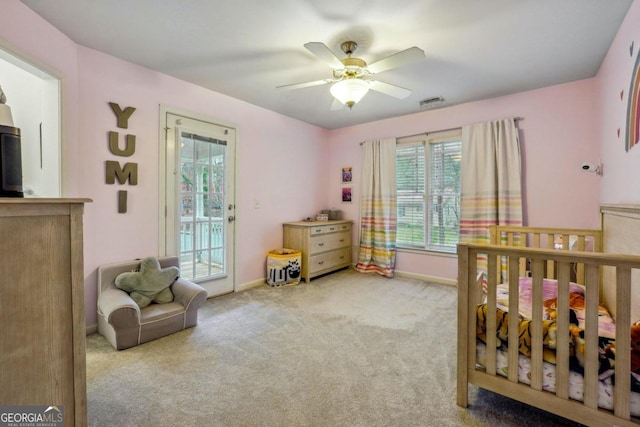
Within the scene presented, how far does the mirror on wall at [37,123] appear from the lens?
213cm

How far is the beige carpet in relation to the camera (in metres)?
1.44

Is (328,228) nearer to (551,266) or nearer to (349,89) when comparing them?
(349,89)

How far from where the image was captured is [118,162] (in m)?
2.51

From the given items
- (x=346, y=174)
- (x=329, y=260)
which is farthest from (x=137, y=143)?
(x=346, y=174)

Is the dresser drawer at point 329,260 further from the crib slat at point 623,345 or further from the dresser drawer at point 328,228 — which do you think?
the crib slat at point 623,345

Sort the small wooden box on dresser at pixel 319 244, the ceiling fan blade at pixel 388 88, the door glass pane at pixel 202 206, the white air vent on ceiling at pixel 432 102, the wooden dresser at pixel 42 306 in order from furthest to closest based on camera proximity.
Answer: the small wooden box on dresser at pixel 319 244 → the white air vent on ceiling at pixel 432 102 → the door glass pane at pixel 202 206 → the ceiling fan blade at pixel 388 88 → the wooden dresser at pixel 42 306

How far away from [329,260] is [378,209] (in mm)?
1052

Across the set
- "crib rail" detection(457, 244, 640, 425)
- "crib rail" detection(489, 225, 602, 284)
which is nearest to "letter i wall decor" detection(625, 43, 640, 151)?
"crib rail" detection(489, 225, 602, 284)

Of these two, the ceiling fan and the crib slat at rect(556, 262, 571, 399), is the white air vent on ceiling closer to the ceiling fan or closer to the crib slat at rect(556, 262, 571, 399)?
the ceiling fan

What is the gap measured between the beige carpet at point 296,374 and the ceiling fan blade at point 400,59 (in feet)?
6.70

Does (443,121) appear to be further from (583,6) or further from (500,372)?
(500,372)

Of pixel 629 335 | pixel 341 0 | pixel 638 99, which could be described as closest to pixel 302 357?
pixel 629 335

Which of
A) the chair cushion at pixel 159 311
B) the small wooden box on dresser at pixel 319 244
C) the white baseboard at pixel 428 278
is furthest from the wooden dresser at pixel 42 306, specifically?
the white baseboard at pixel 428 278

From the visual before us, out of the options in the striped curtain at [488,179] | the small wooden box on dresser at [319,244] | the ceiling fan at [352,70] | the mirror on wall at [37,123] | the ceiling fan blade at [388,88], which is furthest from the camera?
the small wooden box on dresser at [319,244]
